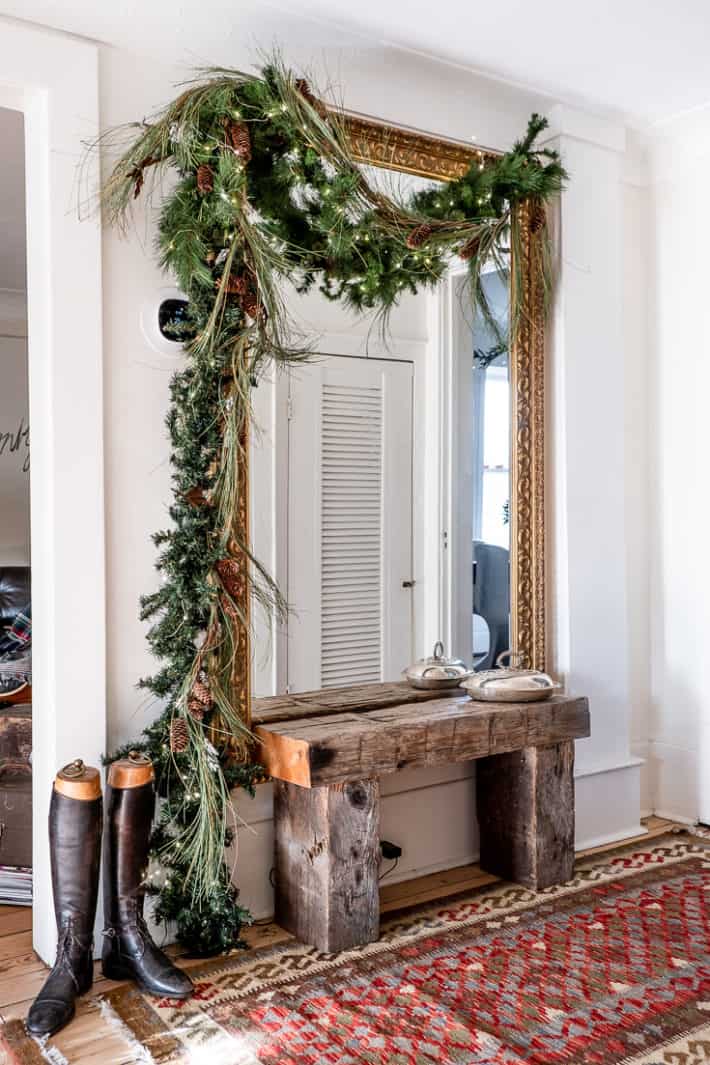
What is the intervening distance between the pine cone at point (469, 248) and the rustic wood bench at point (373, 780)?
4.70ft

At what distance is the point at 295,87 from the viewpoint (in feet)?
8.66

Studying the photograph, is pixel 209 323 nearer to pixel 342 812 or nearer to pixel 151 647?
pixel 151 647

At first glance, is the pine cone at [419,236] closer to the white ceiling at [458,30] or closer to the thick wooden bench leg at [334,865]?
the white ceiling at [458,30]

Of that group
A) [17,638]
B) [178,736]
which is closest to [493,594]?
[178,736]

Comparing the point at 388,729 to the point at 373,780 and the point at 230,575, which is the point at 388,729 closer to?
the point at 373,780

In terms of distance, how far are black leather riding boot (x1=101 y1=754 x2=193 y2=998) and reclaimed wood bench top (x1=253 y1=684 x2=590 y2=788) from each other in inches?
16.3

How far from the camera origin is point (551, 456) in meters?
3.63

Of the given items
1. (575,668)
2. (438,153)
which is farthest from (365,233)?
(575,668)

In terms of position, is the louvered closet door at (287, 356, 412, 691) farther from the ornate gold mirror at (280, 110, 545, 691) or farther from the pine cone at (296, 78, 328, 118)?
the pine cone at (296, 78, 328, 118)

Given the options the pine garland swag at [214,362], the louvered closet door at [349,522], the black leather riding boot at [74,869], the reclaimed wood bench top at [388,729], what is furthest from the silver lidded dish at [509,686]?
the black leather riding boot at [74,869]

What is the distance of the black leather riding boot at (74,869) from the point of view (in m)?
2.43

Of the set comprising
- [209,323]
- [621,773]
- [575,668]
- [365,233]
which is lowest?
[621,773]

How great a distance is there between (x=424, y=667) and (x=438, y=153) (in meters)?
1.71

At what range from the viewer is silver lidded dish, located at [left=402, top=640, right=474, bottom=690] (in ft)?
10.6
